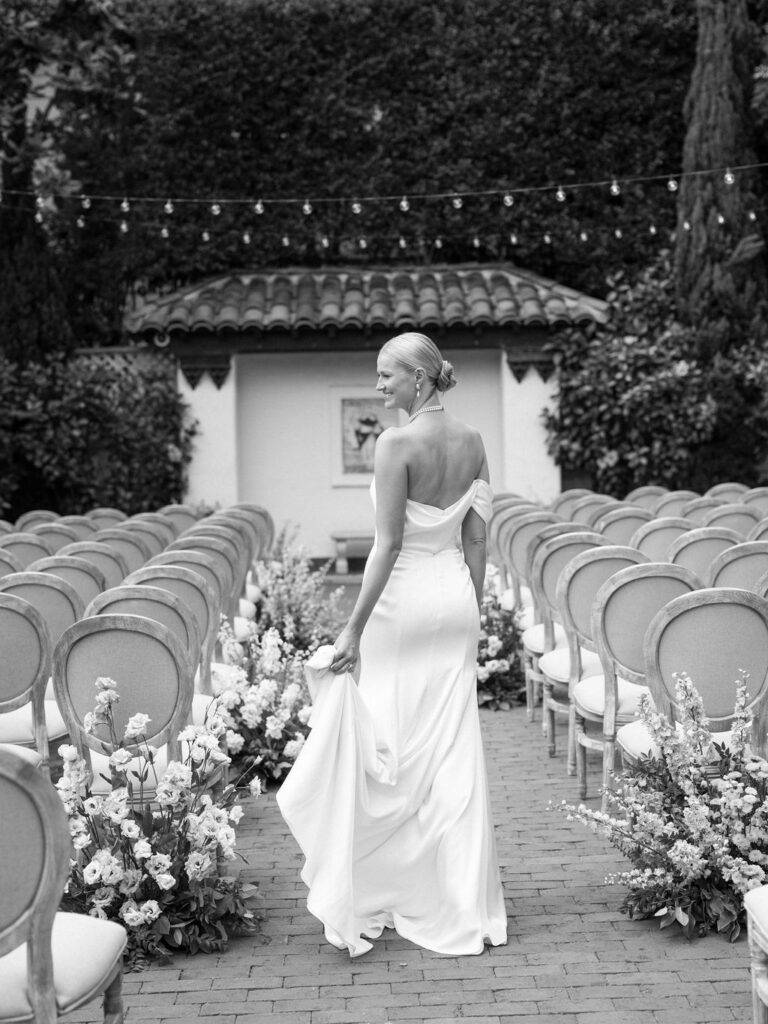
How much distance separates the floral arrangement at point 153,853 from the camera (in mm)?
4372

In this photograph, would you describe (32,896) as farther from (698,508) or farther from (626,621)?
(698,508)

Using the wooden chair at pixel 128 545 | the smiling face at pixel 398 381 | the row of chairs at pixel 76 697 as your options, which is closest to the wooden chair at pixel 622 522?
the row of chairs at pixel 76 697

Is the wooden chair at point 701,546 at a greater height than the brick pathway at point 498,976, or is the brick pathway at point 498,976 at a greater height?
the wooden chair at point 701,546

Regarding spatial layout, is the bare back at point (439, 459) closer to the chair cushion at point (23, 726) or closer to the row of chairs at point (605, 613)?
the row of chairs at point (605, 613)

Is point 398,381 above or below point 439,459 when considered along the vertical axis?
above

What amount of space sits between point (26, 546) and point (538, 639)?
11.9ft

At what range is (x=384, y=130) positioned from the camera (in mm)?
19094

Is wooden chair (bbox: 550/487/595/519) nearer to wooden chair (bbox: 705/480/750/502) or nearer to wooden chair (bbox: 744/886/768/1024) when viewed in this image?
wooden chair (bbox: 705/480/750/502)

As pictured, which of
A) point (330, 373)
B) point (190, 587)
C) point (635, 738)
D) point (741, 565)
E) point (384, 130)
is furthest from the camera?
point (384, 130)

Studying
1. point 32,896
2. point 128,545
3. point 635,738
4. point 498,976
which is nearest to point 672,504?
point 128,545

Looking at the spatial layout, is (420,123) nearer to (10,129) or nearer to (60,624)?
(10,129)

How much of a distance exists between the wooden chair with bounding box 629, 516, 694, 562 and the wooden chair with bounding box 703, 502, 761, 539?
976 millimetres

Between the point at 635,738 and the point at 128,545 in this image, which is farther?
the point at 128,545

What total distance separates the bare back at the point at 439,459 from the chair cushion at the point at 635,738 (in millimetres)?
1287
